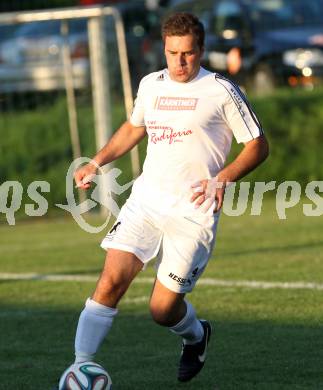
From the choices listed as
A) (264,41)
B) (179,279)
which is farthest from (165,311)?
Result: (264,41)

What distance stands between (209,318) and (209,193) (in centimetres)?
246

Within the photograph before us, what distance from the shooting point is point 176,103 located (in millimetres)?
6324

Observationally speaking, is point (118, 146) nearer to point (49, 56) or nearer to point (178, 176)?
point (178, 176)

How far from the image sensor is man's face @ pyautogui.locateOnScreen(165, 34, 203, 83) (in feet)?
20.1

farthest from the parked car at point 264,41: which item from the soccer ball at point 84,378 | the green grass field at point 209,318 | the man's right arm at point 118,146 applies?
the soccer ball at point 84,378

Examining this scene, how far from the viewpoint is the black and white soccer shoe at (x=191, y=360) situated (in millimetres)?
6465

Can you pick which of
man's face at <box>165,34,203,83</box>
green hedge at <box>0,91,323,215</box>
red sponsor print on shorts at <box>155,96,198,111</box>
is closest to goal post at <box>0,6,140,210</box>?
green hedge at <box>0,91,323,215</box>

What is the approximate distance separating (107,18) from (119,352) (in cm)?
1067

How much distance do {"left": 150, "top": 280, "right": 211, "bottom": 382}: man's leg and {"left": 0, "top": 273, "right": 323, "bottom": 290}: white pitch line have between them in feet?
9.51

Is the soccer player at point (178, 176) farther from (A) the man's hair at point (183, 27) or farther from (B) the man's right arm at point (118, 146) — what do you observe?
(B) the man's right arm at point (118, 146)

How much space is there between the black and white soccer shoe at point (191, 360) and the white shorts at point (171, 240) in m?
0.43

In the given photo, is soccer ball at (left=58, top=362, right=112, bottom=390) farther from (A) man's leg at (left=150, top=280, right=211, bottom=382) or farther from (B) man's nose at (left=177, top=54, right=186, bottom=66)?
(B) man's nose at (left=177, top=54, right=186, bottom=66)

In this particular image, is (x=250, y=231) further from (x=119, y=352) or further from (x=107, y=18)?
(x=119, y=352)

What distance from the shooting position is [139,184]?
6.49 metres
